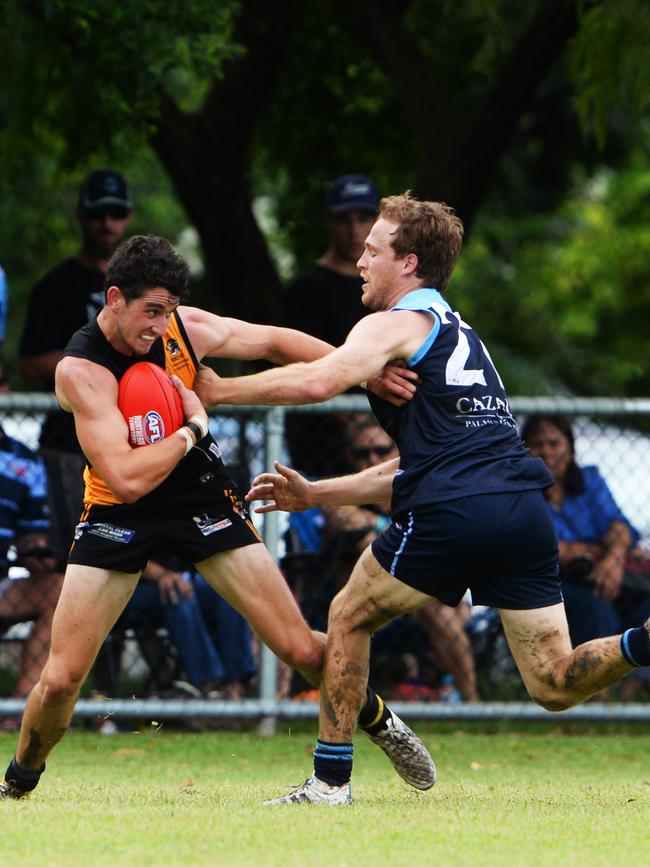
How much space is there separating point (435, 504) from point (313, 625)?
121 inches

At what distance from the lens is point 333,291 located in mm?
8891

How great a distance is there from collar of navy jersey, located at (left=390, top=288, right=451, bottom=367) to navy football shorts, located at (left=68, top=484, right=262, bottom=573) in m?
0.94

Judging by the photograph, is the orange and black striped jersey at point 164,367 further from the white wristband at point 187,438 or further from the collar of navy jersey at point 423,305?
the collar of navy jersey at point 423,305

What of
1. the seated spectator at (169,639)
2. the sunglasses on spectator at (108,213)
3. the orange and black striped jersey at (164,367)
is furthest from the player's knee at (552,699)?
the sunglasses on spectator at (108,213)

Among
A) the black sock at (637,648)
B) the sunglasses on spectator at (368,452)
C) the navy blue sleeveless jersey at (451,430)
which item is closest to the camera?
the black sock at (637,648)

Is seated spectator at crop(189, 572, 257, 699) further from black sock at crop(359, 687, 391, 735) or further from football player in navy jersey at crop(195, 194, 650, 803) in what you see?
football player in navy jersey at crop(195, 194, 650, 803)

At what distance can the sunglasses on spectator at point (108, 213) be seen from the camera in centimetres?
879

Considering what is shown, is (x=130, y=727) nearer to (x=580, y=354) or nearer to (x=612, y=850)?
(x=612, y=850)

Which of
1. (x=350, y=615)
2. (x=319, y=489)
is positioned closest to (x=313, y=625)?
(x=319, y=489)

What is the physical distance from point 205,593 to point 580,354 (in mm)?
14657

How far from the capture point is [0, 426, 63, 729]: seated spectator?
8164mm

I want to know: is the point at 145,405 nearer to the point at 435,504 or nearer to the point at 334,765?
the point at 435,504

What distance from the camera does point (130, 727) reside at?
28.1ft

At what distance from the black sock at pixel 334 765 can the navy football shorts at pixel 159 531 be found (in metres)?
0.85
